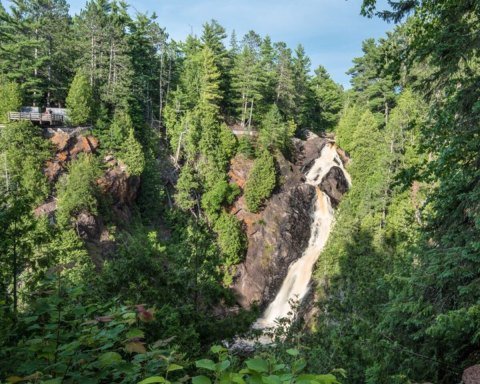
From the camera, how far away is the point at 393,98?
42031 millimetres

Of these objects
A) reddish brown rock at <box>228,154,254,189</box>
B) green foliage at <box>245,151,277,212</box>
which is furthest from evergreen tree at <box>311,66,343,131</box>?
green foliage at <box>245,151,277,212</box>

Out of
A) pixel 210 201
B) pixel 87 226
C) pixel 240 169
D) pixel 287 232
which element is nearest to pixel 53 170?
pixel 87 226

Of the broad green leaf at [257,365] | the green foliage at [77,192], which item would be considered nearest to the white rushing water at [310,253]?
the green foliage at [77,192]

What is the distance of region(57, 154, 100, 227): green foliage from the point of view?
25.4 meters

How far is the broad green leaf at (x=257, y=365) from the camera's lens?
159 centimetres

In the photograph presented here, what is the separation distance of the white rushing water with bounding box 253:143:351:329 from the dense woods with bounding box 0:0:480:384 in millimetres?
2085

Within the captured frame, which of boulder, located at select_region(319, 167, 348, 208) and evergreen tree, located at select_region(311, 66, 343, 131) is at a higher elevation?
evergreen tree, located at select_region(311, 66, 343, 131)

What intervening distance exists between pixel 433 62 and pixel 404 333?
4836mm

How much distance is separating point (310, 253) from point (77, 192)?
18.8 meters

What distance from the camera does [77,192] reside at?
1020 inches

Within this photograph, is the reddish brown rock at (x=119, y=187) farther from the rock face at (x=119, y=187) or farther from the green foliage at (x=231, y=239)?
the green foliage at (x=231, y=239)

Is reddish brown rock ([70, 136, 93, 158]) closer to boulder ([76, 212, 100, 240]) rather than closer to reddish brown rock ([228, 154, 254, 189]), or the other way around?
boulder ([76, 212, 100, 240])

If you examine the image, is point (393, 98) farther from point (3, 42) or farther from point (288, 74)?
point (3, 42)

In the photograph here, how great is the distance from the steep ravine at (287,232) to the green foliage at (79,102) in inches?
545
